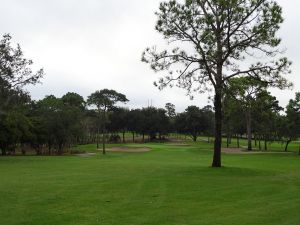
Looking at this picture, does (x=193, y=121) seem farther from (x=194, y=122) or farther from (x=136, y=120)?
(x=136, y=120)

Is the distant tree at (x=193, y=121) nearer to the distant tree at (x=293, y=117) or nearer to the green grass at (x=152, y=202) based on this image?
the distant tree at (x=293, y=117)

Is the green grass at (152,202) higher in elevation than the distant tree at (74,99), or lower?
lower

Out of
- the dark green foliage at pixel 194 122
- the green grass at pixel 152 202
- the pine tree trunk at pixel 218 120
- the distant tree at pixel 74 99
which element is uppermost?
the distant tree at pixel 74 99

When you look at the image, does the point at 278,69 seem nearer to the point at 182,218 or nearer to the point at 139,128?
the point at 182,218

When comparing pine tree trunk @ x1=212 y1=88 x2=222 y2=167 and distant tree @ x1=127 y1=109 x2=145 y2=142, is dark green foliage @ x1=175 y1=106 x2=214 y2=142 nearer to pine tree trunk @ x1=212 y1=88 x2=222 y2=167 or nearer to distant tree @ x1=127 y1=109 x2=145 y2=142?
distant tree @ x1=127 y1=109 x2=145 y2=142

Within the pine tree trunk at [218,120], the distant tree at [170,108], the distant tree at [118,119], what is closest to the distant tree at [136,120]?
the distant tree at [118,119]

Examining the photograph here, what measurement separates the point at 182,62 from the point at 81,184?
14.1 meters

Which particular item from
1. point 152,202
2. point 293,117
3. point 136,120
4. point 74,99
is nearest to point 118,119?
point 136,120

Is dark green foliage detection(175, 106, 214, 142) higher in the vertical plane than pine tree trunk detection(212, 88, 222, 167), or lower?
higher

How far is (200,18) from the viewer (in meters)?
29.8

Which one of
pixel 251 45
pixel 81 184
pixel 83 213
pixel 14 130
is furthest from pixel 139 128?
pixel 83 213

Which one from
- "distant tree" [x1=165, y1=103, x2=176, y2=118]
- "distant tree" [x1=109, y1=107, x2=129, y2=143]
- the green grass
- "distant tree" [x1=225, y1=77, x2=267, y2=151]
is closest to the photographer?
the green grass

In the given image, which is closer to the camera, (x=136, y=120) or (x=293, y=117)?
(x=293, y=117)

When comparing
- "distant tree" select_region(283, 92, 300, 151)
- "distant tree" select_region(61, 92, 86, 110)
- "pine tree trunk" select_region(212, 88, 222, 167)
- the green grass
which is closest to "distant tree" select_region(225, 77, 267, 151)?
"pine tree trunk" select_region(212, 88, 222, 167)
